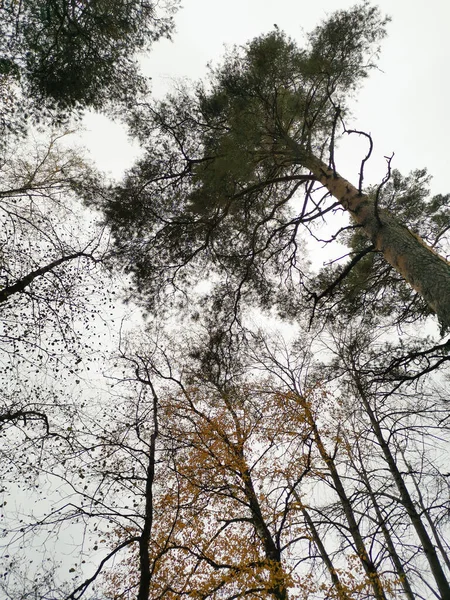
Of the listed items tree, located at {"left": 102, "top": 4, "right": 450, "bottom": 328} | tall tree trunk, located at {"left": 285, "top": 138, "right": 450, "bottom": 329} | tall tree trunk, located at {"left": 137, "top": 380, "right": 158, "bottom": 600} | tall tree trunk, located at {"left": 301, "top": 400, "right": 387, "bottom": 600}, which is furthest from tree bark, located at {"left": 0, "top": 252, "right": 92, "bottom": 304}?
tall tree trunk, located at {"left": 301, "top": 400, "right": 387, "bottom": 600}

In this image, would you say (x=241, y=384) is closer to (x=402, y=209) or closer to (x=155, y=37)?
(x=402, y=209)

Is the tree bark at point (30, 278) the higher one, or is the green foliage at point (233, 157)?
the green foliage at point (233, 157)

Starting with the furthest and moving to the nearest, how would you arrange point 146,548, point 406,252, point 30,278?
point 30,278 → point 146,548 → point 406,252

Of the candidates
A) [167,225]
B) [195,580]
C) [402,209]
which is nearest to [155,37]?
[167,225]

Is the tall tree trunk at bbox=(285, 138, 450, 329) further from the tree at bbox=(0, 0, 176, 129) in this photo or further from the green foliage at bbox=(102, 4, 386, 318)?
the tree at bbox=(0, 0, 176, 129)

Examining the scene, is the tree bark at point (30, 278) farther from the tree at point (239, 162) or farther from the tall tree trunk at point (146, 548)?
the tall tree trunk at point (146, 548)

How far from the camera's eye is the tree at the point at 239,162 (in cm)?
582

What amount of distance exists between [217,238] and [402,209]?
166 inches

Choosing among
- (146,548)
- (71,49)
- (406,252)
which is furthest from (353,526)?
(71,49)

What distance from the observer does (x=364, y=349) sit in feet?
24.8

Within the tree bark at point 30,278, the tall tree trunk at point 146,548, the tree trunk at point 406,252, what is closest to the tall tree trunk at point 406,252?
the tree trunk at point 406,252

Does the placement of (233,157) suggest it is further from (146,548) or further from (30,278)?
(146,548)

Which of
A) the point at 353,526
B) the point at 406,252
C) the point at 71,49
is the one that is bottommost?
the point at 353,526

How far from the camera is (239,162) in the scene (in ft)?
18.0
